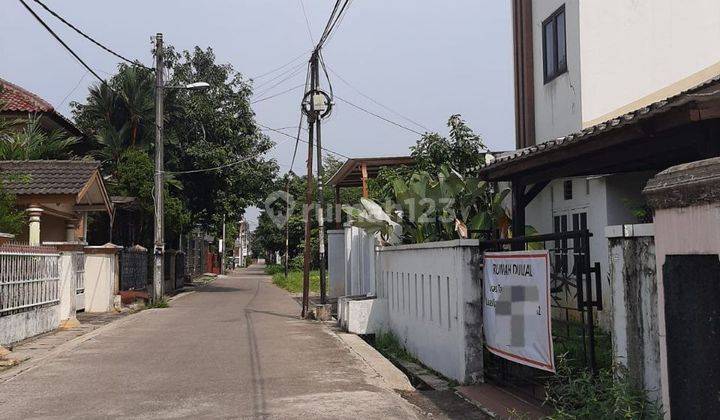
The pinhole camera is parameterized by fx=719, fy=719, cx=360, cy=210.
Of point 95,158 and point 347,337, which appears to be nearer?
point 347,337

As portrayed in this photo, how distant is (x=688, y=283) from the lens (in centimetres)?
418

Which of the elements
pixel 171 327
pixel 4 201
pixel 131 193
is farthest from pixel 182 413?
pixel 131 193

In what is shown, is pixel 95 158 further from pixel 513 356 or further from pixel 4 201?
pixel 513 356

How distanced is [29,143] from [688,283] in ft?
61.5

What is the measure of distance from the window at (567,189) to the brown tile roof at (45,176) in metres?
10.8

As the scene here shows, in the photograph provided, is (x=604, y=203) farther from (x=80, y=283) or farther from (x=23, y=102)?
(x=23, y=102)

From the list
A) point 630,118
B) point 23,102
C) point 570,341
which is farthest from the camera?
point 23,102

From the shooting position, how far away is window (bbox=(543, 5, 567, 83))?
13633 mm

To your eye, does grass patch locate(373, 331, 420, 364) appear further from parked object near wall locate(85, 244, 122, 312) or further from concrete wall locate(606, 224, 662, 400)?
parked object near wall locate(85, 244, 122, 312)

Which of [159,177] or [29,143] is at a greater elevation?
[29,143]

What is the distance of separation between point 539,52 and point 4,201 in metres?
11.6

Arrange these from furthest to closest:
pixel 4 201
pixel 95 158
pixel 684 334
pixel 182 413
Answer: pixel 95 158, pixel 4 201, pixel 182 413, pixel 684 334

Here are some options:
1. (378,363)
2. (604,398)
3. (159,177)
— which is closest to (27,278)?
(378,363)

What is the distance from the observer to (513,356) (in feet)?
24.0
